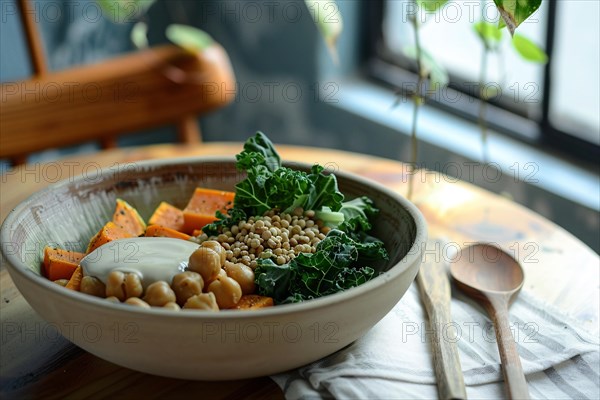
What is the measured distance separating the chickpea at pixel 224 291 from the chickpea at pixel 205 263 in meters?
0.01

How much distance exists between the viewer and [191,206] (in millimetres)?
1164

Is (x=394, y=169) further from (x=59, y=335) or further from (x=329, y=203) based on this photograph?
(x=59, y=335)

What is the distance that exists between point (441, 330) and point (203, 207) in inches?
15.2

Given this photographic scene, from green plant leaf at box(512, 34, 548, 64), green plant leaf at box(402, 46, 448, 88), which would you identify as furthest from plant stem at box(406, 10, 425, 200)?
green plant leaf at box(512, 34, 548, 64)

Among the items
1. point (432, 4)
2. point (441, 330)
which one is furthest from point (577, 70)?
point (441, 330)

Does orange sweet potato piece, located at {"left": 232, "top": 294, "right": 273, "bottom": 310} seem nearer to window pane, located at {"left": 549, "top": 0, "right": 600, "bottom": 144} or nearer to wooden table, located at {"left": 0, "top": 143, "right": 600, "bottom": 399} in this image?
wooden table, located at {"left": 0, "top": 143, "right": 600, "bottom": 399}

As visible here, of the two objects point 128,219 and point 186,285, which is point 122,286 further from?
point 128,219

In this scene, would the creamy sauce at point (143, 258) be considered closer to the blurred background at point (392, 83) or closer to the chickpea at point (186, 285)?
the chickpea at point (186, 285)

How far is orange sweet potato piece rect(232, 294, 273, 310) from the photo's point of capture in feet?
3.04

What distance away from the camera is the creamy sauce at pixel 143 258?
916 mm

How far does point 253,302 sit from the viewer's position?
94 cm

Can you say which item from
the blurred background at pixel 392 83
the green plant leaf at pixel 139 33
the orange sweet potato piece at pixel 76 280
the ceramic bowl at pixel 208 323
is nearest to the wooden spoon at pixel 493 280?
the ceramic bowl at pixel 208 323

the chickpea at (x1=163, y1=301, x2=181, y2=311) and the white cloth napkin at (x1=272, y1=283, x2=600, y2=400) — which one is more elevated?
the chickpea at (x1=163, y1=301, x2=181, y2=311)

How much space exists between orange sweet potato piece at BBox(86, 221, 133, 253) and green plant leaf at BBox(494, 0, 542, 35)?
59cm
